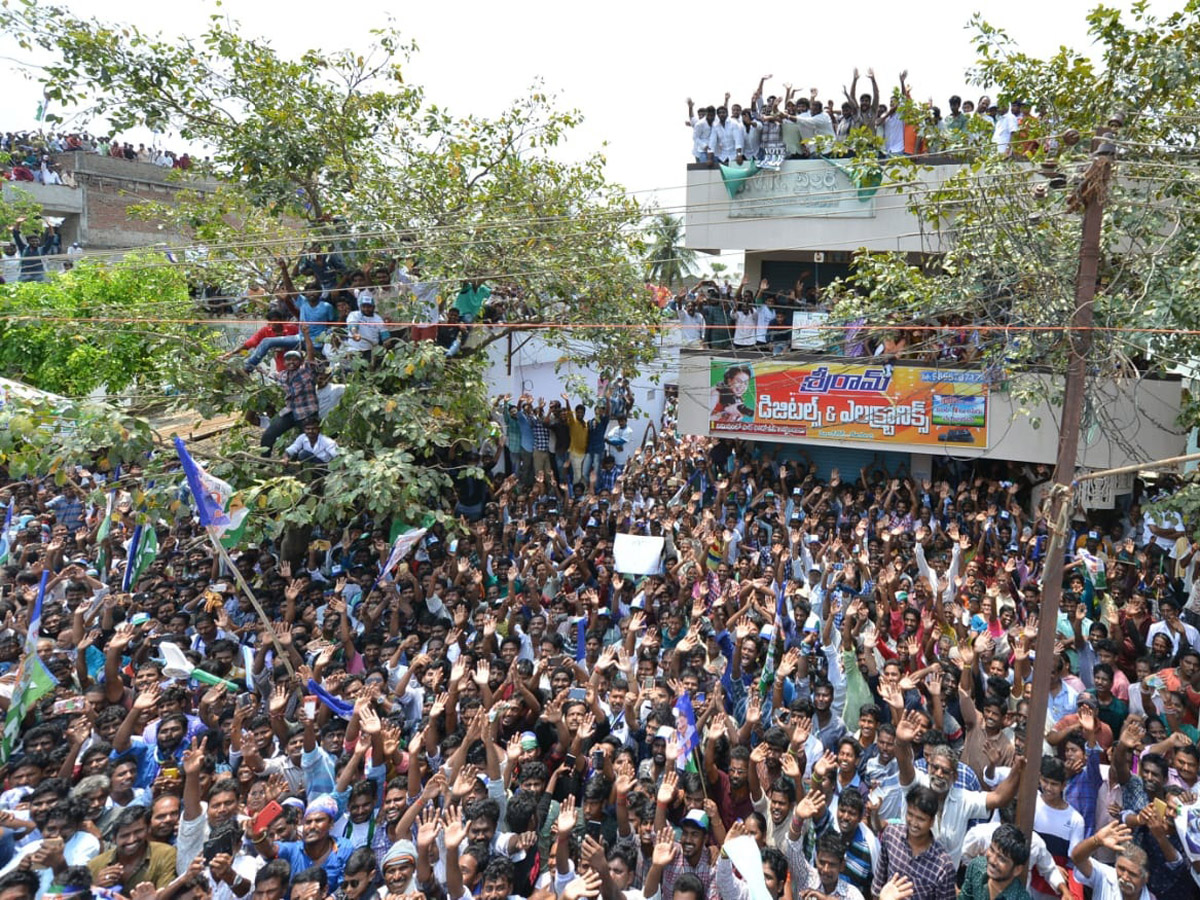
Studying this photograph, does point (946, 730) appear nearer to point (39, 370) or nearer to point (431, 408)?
point (431, 408)

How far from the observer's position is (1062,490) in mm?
4777

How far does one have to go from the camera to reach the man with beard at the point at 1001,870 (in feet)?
13.5

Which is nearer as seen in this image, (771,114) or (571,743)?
(571,743)

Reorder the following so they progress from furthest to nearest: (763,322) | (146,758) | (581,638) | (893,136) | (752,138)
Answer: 1. (763,322)
2. (752,138)
3. (893,136)
4. (581,638)
5. (146,758)

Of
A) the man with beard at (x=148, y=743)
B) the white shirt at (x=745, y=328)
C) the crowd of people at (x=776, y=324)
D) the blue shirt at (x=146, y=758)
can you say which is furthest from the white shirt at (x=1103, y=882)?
the white shirt at (x=745, y=328)

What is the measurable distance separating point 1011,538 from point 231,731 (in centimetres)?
771

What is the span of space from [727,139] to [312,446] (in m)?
7.61

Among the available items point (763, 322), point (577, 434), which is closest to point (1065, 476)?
point (577, 434)

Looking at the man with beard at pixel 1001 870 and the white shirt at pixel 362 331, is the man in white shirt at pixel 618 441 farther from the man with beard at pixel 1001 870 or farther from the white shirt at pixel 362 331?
the man with beard at pixel 1001 870

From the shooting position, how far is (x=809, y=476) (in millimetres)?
12695

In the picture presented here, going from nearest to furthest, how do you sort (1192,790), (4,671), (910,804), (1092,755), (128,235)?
(910,804) → (1192,790) → (1092,755) → (4,671) → (128,235)

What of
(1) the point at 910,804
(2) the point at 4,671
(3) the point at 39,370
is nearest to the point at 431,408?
(2) the point at 4,671

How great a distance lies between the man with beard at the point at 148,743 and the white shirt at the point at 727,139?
10.7m

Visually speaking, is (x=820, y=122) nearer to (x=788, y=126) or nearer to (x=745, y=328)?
(x=788, y=126)
